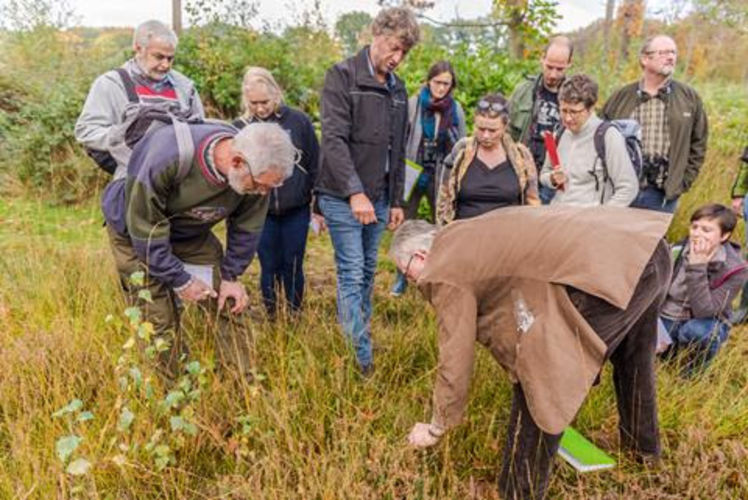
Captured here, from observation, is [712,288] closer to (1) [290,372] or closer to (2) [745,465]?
(2) [745,465]

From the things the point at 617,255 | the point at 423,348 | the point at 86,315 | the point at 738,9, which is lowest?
the point at 423,348

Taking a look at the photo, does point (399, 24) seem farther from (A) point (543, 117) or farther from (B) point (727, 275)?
(B) point (727, 275)

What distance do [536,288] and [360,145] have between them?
1606 millimetres

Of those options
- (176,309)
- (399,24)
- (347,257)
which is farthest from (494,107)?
(176,309)

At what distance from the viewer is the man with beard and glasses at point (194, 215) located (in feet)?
7.26

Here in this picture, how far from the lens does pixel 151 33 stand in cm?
299

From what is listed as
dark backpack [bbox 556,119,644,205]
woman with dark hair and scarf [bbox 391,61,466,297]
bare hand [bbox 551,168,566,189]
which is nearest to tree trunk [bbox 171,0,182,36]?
woman with dark hair and scarf [bbox 391,61,466,297]

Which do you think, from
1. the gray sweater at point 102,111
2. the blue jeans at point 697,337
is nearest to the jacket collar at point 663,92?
the blue jeans at point 697,337

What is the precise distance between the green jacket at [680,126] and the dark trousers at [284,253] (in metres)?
2.35

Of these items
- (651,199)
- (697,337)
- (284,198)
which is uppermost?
(284,198)

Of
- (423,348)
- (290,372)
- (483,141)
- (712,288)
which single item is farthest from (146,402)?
(712,288)

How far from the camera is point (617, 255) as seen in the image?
6.17ft

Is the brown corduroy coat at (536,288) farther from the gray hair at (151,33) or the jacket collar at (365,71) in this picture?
the gray hair at (151,33)

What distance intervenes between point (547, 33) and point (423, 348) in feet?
14.0
